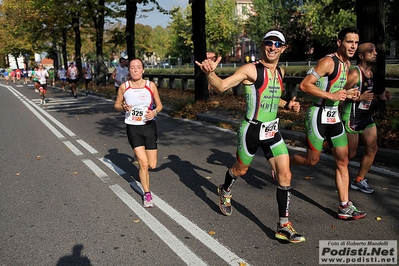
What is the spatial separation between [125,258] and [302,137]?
5.45 meters

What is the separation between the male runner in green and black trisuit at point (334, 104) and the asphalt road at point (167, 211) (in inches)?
14.2

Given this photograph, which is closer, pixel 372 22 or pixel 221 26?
pixel 372 22

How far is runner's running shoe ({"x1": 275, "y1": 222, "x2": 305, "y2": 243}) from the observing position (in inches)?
151

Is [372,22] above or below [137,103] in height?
above

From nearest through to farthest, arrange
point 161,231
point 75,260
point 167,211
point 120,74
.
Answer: point 75,260 < point 161,231 < point 167,211 < point 120,74

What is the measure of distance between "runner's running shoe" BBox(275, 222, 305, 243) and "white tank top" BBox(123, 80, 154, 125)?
7.25ft

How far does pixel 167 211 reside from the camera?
191 inches

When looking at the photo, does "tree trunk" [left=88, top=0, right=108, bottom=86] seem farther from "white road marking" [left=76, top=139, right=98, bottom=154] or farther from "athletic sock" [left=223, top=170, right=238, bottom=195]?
"athletic sock" [left=223, top=170, right=238, bottom=195]

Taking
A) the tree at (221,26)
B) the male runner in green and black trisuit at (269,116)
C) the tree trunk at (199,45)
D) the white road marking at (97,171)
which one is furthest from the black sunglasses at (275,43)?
the tree at (221,26)

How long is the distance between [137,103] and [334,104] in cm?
239

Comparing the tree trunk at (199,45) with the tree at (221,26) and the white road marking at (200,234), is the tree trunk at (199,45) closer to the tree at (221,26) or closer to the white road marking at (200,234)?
the white road marking at (200,234)

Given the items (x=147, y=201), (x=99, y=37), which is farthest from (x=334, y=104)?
(x=99, y=37)

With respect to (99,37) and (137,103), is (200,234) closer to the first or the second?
(137,103)

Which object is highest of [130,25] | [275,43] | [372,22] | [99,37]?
[99,37]
